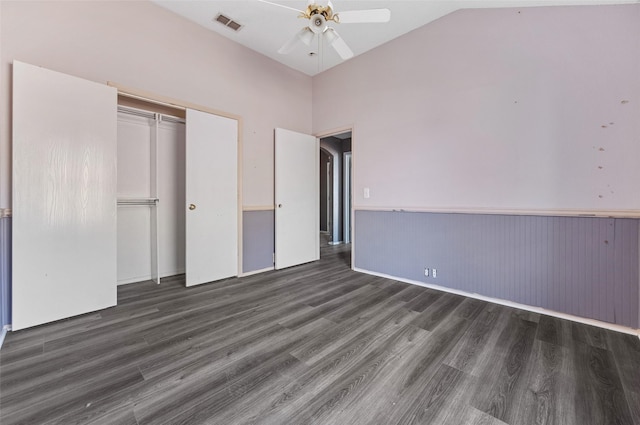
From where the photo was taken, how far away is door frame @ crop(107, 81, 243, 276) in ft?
8.53

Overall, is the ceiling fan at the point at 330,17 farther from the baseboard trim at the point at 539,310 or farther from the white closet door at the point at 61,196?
the baseboard trim at the point at 539,310

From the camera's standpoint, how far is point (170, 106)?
2883 mm

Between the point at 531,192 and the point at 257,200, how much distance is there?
3102 millimetres

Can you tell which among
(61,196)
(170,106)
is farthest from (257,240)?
(61,196)

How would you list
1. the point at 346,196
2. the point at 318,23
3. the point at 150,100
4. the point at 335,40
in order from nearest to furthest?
the point at 318,23
the point at 335,40
the point at 150,100
the point at 346,196

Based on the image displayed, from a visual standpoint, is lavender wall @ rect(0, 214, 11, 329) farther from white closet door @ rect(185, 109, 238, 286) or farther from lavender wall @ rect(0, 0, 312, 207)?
white closet door @ rect(185, 109, 238, 286)

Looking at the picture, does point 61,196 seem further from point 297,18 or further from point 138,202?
point 297,18

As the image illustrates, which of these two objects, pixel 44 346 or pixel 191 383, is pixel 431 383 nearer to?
pixel 191 383

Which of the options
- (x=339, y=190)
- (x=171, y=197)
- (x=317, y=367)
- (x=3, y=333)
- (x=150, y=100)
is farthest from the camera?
(x=339, y=190)

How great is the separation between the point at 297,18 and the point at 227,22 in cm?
82

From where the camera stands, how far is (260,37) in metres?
3.24

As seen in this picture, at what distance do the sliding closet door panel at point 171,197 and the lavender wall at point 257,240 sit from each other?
33.7 inches

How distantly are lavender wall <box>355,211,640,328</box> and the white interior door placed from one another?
136 centimetres

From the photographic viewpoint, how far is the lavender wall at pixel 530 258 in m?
2.04
